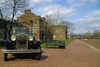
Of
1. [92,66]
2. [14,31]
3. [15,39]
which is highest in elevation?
[14,31]

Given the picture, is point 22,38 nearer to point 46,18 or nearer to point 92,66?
point 92,66

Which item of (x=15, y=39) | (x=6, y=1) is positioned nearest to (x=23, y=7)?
(x=6, y=1)

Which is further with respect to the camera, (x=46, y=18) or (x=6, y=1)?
(x=46, y=18)

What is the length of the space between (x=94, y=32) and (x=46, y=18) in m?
73.8

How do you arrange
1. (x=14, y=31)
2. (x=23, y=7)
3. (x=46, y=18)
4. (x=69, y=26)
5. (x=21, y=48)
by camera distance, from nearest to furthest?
(x=21, y=48) → (x=14, y=31) → (x=23, y=7) → (x=46, y=18) → (x=69, y=26)

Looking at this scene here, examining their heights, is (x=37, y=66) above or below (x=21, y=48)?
below

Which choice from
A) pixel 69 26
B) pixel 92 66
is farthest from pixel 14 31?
pixel 69 26

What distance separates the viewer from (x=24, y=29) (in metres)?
Result: 7.79

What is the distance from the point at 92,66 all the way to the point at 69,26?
3200cm

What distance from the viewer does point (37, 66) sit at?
5.34 metres

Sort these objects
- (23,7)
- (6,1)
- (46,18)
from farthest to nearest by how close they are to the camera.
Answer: (46,18)
(23,7)
(6,1)

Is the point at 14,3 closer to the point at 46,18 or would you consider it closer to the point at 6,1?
the point at 6,1

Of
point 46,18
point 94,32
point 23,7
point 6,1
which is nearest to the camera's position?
point 6,1

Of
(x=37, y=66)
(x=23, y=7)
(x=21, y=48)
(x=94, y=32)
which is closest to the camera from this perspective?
(x=37, y=66)
